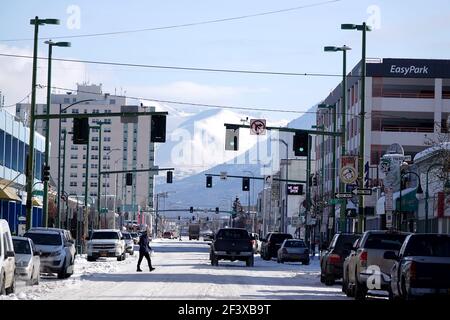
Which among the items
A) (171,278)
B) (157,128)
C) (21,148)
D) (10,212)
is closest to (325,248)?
(171,278)

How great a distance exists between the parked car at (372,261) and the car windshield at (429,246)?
3531 millimetres

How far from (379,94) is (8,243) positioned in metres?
77.0

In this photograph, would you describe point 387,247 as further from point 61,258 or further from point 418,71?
point 418,71

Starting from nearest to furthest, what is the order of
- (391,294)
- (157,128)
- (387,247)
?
(391,294) → (387,247) → (157,128)

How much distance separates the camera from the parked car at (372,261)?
3125 centimetres

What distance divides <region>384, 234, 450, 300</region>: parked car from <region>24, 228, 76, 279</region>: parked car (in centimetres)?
1598

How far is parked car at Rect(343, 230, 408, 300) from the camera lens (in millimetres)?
31250

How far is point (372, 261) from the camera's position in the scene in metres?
31.5

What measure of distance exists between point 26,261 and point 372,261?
405 inches

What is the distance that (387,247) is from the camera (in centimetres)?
3212

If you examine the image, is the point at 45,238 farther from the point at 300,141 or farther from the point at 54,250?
the point at 300,141

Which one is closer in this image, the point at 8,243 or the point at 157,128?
the point at 8,243

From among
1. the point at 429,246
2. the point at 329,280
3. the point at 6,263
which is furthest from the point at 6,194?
the point at 429,246

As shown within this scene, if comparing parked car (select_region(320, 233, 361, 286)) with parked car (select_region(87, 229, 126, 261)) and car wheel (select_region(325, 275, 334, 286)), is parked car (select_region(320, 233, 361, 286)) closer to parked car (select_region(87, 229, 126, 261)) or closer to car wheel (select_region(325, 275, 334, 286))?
car wheel (select_region(325, 275, 334, 286))
